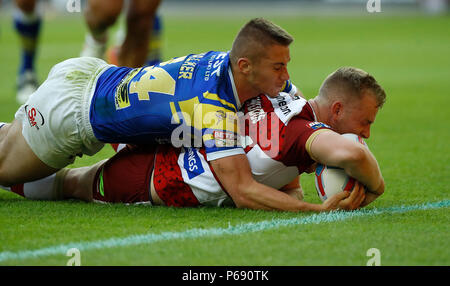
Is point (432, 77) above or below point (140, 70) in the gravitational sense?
below

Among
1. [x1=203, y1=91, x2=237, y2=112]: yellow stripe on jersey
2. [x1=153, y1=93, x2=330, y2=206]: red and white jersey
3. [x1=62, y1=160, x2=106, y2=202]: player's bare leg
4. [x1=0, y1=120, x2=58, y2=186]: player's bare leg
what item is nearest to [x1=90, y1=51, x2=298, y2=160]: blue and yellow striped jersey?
[x1=203, y1=91, x2=237, y2=112]: yellow stripe on jersey

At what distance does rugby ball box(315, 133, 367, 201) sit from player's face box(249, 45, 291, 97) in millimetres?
513

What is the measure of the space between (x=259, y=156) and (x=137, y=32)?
4.71 m

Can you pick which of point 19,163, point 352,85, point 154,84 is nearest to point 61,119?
point 19,163

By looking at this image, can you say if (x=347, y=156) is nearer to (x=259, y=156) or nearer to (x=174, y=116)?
(x=259, y=156)

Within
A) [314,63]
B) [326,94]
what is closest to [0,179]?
[326,94]

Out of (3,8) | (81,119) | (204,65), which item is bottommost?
(3,8)

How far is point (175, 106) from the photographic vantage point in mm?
4504

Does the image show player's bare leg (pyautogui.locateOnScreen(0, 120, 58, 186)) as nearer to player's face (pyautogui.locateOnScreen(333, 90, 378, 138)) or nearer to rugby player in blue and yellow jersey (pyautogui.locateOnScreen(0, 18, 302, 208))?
rugby player in blue and yellow jersey (pyautogui.locateOnScreen(0, 18, 302, 208))

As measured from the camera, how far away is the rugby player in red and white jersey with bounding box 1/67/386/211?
4.26m

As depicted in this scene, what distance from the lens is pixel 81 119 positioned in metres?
4.71

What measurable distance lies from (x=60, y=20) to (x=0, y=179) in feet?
101

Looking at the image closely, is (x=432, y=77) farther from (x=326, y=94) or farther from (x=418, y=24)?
(x=418, y=24)
